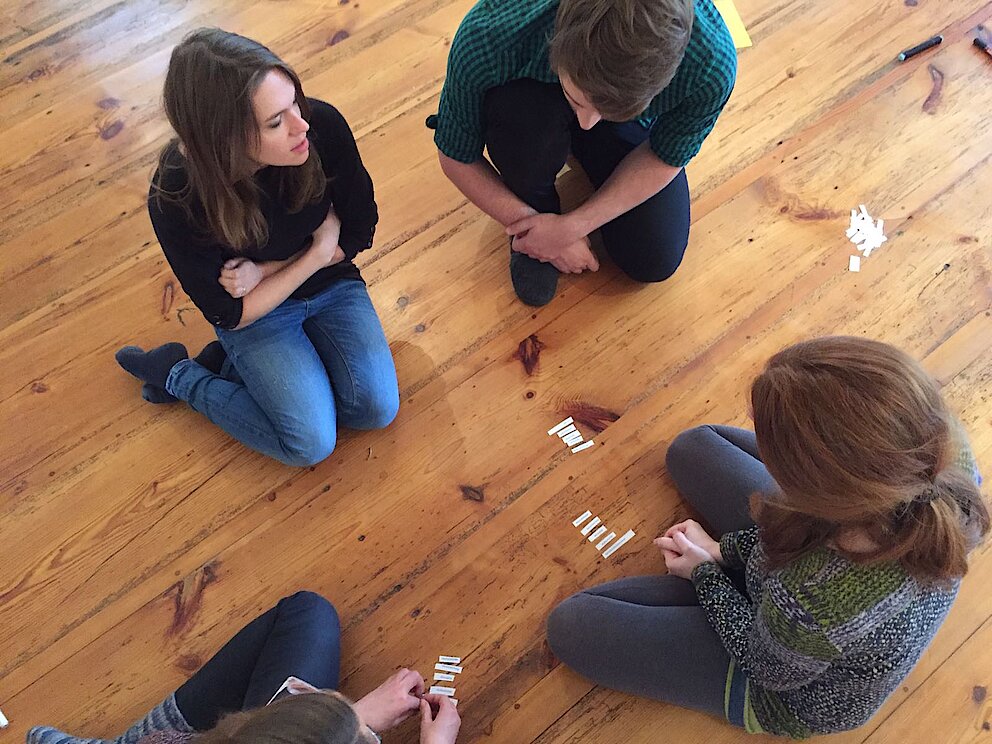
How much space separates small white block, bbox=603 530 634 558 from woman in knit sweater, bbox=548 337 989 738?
0.09 m

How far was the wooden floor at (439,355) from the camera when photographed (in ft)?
4.43

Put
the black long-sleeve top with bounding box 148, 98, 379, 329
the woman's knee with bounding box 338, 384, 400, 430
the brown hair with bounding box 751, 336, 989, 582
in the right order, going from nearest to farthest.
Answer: the brown hair with bounding box 751, 336, 989, 582 < the black long-sleeve top with bounding box 148, 98, 379, 329 < the woman's knee with bounding box 338, 384, 400, 430

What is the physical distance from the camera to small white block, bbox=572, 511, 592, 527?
1444mm

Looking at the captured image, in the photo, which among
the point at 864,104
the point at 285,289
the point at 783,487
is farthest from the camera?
the point at 864,104

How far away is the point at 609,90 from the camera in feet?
3.69

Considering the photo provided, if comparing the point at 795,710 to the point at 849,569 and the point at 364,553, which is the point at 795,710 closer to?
the point at 849,569

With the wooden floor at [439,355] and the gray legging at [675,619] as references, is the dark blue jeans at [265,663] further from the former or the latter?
the gray legging at [675,619]

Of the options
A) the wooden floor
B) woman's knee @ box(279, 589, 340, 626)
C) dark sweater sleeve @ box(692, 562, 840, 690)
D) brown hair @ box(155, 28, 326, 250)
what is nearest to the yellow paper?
the wooden floor

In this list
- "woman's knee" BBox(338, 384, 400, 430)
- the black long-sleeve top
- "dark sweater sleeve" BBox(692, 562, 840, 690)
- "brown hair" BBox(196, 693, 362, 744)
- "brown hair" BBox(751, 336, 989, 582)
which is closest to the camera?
"brown hair" BBox(196, 693, 362, 744)

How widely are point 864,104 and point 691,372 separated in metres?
0.81

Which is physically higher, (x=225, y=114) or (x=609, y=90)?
(x=225, y=114)

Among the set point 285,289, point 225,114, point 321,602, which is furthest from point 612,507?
point 225,114

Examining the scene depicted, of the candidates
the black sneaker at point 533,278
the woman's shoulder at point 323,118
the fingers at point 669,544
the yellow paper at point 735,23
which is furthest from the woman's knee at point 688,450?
the yellow paper at point 735,23

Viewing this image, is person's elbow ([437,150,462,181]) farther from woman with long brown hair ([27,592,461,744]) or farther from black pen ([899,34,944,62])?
black pen ([899,34,944,62])
